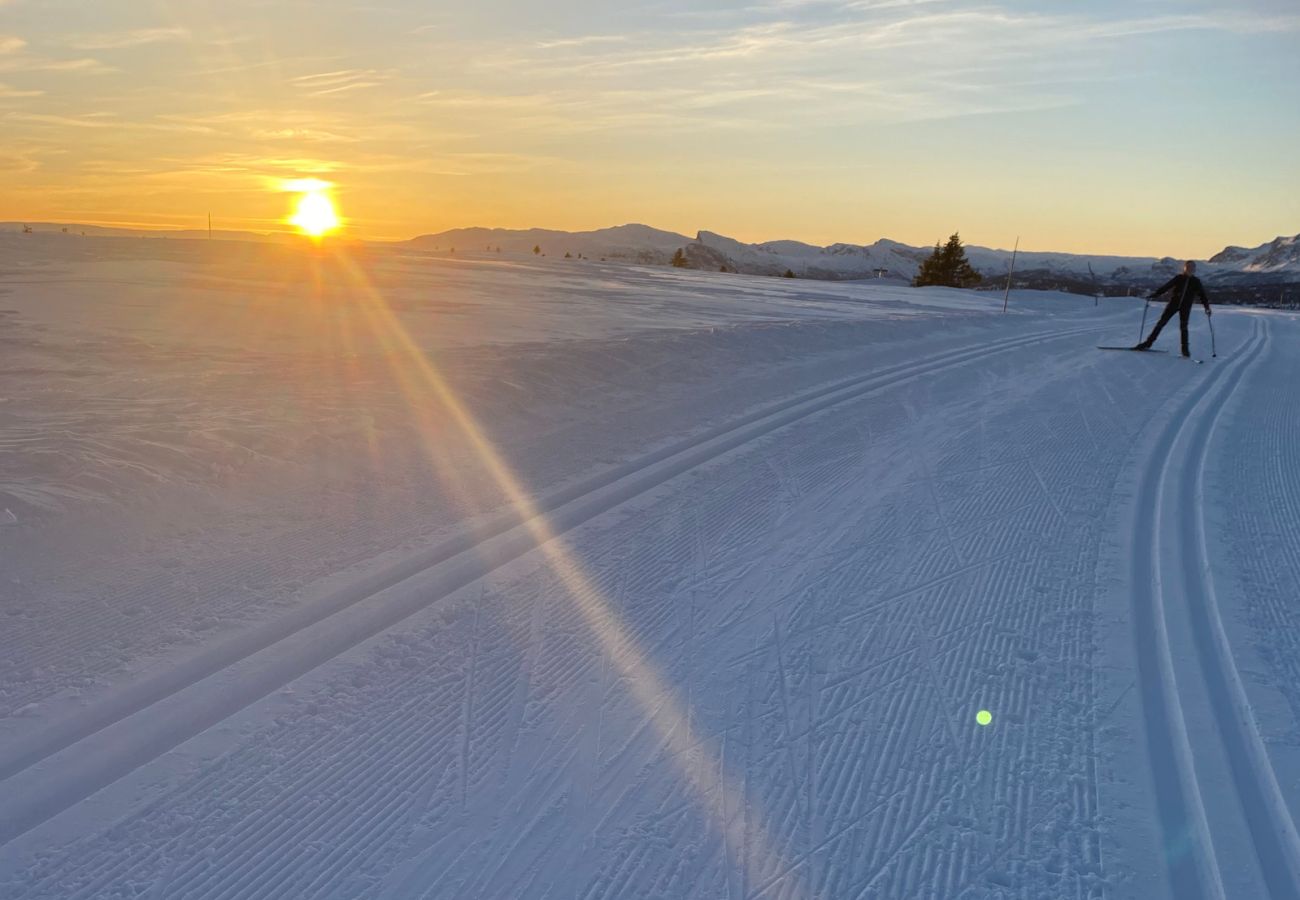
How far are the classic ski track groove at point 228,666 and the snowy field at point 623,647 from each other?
0.7 inches

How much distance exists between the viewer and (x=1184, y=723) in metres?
3.42

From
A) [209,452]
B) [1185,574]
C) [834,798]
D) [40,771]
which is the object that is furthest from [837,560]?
[209,452]

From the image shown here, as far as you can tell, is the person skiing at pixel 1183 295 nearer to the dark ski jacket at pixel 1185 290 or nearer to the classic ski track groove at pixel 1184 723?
the dark ski jacket at pixel 1185 290

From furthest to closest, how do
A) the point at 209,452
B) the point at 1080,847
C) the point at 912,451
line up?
the point at 912,451 → the point at 209,452 → the point at 1080,847

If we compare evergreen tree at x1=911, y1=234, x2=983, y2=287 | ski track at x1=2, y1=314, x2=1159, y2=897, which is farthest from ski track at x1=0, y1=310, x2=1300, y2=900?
evergreen tree at x1=911, y1=234, x2=983, y2=287

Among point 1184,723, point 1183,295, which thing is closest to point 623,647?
point 1184,723

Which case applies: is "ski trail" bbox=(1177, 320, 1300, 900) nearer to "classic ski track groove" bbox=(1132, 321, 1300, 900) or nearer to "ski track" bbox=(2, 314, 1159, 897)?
"classic ski track groove" bbox=(1132, 321, 1300, 900)

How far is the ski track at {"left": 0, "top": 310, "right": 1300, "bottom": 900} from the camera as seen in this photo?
2.57 m

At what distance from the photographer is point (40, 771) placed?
2885 millimetres

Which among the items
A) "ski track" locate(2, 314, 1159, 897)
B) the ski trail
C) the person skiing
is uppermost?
the person skiing

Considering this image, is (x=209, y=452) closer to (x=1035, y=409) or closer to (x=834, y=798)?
(x=834, y=798)

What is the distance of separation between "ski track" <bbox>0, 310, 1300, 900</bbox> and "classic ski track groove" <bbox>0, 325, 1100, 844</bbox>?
12 cm

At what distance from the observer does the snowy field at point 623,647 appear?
8.74 ft

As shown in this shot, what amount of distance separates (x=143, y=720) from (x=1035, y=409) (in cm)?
915
